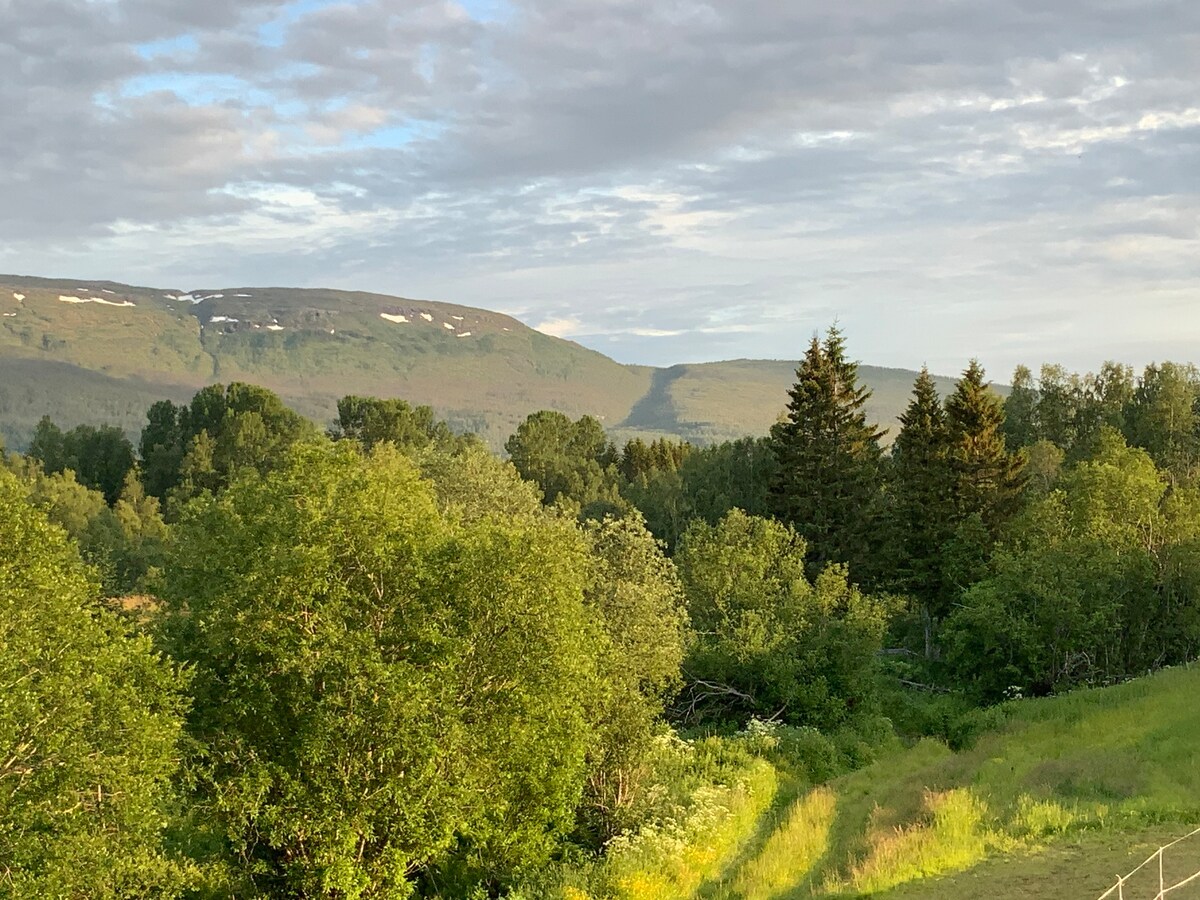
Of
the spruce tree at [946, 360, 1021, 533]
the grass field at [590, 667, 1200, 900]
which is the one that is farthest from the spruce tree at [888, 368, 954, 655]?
the grass field at [590, 667, 1200, 900]

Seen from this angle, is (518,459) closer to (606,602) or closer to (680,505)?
(680,505)

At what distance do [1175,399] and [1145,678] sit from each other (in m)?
58.7

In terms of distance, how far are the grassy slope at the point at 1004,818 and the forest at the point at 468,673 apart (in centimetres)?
269

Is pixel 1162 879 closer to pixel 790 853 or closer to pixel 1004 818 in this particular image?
pixel 1004 818

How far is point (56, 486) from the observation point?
9925 centimetres

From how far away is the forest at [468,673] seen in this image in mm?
23859

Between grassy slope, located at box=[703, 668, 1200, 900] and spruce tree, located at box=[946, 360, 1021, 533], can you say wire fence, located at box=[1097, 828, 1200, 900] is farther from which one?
spruce tree, located at box=[946, 360, 1021, 533]

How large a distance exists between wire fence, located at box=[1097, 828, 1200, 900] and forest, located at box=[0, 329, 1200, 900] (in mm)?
11146

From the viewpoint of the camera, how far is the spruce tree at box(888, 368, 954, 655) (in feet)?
214

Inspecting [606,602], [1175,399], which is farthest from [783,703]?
[1175,399]

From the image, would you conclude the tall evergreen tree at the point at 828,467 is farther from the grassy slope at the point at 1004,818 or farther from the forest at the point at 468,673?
the grassy slope at the point at 1004,818

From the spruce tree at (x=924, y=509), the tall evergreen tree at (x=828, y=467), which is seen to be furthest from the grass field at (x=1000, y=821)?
the tall evergreen tree at (x=828, y=467)

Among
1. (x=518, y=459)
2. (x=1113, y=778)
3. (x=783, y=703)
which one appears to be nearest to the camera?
(x=1113, y=778)

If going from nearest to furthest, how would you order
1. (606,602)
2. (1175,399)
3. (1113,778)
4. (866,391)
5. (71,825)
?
(71,825) < (1113,778) < (606,602) < (866,391) < (1175,399)
